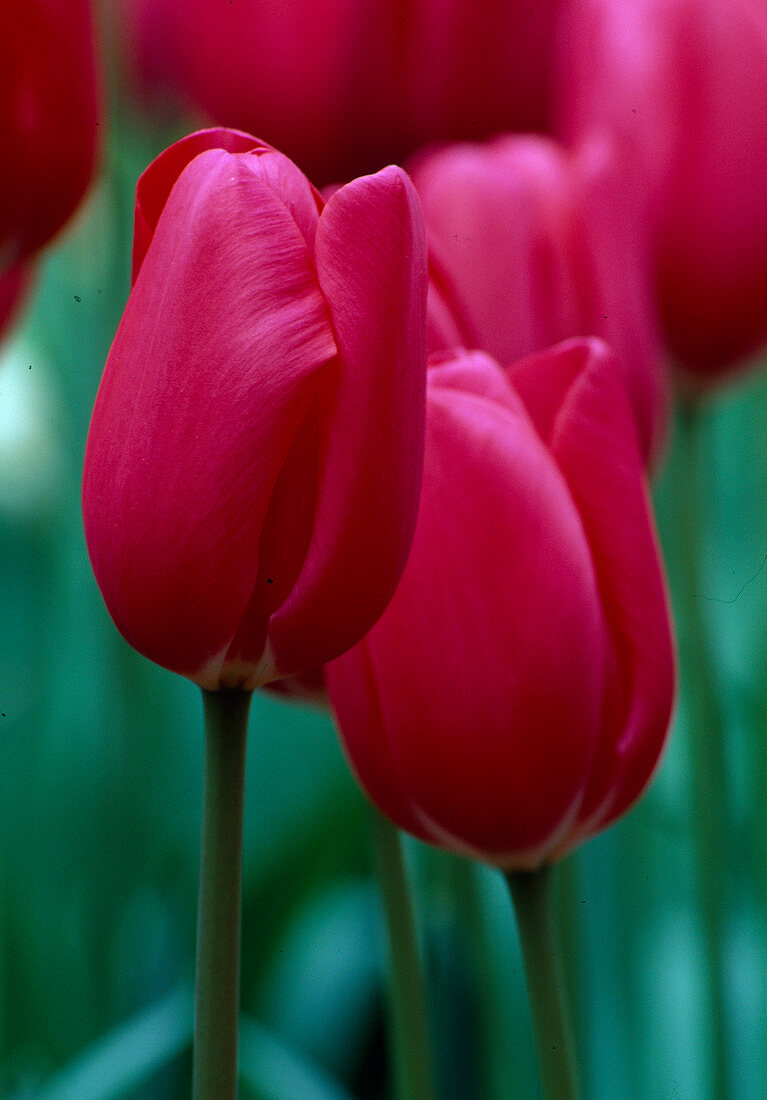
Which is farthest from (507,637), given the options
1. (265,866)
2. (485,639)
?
(265,866)

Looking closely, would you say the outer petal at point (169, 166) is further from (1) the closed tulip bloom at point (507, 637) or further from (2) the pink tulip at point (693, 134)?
(2) the pink tulip at point (693, 134)

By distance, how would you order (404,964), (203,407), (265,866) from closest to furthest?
1. (203,407)
2. (404,964)
3. (265,866)

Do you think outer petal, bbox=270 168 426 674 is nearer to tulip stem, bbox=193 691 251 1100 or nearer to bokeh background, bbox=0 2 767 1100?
tulip stem, bbox=193 691 251 1100

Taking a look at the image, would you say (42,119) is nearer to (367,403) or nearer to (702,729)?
Answer: (367,403)

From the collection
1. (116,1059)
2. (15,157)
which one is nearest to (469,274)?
(15,157)

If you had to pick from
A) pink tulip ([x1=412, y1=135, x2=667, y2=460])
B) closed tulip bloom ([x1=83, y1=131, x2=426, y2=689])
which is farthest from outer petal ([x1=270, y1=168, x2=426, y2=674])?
pink tulip ([x1=412, y1=135, x2=667, y2=460])
